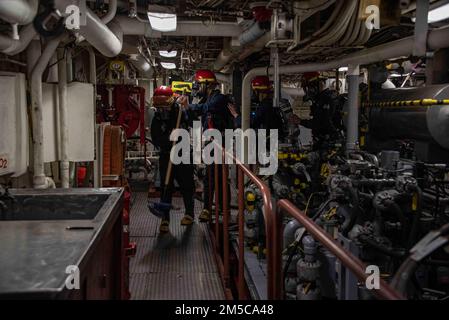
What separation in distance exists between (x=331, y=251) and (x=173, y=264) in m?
2.89

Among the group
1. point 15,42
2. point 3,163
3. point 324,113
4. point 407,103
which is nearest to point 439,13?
point 407,103

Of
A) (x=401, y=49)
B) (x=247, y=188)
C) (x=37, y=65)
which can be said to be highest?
(x=401, y=49)

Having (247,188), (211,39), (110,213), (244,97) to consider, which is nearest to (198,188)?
(244,97)

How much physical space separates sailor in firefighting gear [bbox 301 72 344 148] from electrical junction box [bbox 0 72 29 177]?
434 cm

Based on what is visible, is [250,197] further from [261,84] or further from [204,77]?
[261,84]

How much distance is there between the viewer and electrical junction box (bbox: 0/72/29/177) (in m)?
3.16

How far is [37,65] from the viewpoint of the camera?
3.54 metres

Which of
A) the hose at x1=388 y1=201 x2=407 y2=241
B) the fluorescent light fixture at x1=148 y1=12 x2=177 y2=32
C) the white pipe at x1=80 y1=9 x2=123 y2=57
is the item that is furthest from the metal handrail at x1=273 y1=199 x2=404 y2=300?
the fluorescent light fixture at x1=148 y1=12 x2=177 y2=32

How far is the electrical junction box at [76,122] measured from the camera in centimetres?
417

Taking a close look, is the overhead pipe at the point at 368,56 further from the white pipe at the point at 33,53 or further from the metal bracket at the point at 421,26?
the white pipe at the point at 33,53

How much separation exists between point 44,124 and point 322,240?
3258 millimetres

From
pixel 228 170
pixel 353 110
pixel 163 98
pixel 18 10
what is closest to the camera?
pixel 18 10

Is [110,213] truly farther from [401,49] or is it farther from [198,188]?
[198,188]

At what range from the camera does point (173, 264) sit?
13.4 feet
